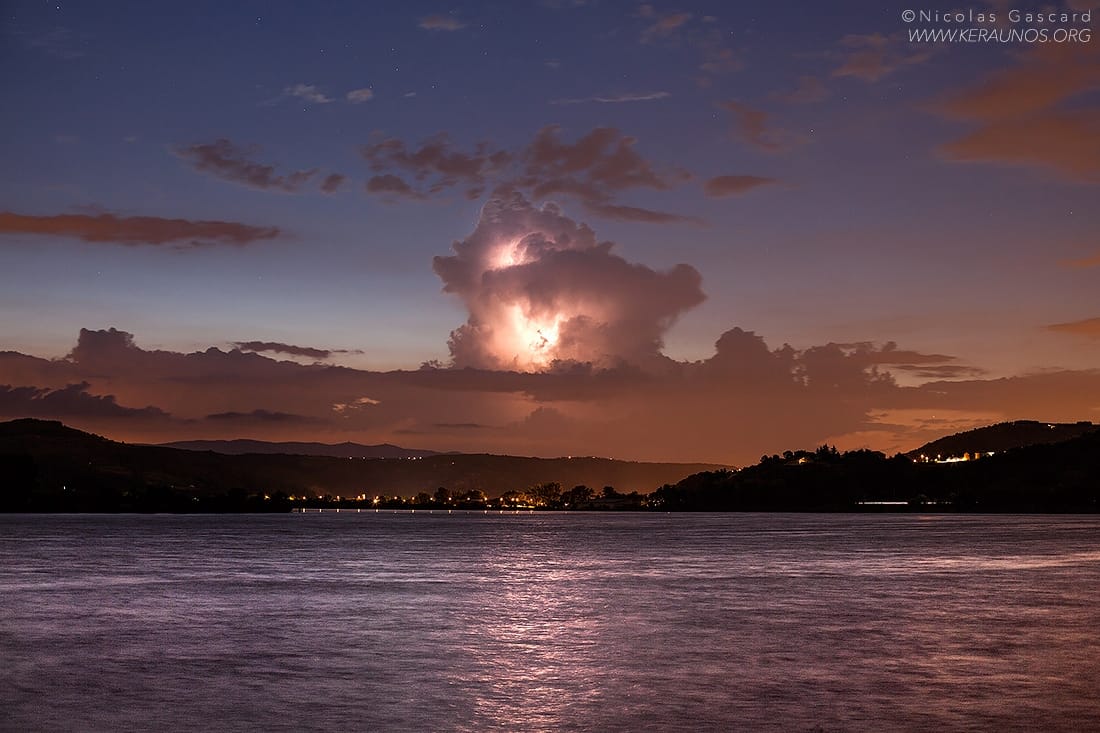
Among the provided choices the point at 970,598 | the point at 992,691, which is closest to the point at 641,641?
the point at 992,691

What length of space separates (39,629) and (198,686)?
17798mm

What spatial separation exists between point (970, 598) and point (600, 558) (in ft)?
180

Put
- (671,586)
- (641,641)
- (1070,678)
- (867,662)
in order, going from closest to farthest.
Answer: (1070,678) → (867,662) → (641,641) → (671,586)

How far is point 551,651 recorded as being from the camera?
3884cm

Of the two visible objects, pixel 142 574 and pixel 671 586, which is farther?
pixel 142 574

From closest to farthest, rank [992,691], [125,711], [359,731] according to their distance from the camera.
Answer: [359,731] < [125,711] < [992,691]

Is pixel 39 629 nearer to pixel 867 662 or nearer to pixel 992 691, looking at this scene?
pixel 867 662

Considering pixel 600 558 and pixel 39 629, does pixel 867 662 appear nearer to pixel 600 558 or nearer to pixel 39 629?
pixel 39 629

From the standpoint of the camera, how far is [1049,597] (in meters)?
59.3

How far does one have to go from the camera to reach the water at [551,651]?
2698 cm

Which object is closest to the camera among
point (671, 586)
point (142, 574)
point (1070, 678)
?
point (1070, 678)

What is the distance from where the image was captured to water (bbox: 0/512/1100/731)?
88.5ft

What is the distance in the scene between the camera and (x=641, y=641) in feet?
136

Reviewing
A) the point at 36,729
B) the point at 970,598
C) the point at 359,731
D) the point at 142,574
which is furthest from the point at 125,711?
the point at 142,574
